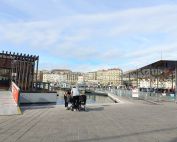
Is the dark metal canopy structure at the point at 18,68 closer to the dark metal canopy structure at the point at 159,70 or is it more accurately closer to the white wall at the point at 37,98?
the white wall at the point at 37,98

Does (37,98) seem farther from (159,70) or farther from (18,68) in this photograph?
(159,70)

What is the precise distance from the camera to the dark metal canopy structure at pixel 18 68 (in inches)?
1513

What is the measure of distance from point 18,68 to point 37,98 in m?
9.31

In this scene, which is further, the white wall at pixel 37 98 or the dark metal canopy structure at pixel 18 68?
the dark metal canopy structure at pixel 18 68

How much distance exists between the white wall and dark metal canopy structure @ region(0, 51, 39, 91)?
5726mm

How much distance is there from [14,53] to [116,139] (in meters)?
31.4

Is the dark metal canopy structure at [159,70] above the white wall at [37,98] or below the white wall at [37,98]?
above

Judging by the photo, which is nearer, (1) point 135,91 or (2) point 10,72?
(1) point 135,91

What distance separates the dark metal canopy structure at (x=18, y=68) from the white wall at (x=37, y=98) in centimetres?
573

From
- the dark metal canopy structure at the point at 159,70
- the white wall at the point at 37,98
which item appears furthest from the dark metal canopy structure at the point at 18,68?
the dark metal canopy structure at the point at 159,70

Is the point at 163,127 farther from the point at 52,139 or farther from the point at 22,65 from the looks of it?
the point at 22,65

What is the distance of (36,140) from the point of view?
30.8 feet

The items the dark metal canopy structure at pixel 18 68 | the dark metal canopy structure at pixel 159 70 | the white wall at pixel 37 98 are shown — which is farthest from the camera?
the dark metal canopy structure at pixel 18 68

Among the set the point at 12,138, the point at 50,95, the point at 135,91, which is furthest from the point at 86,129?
the point at 135,91
